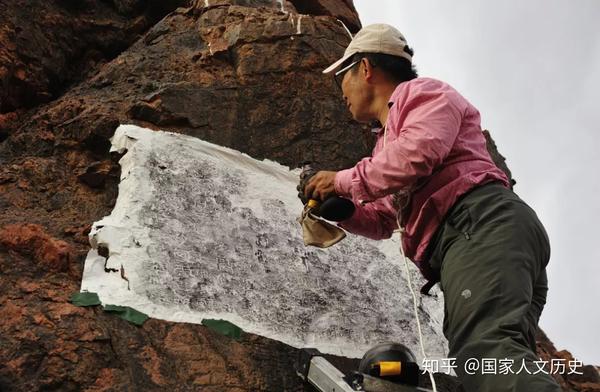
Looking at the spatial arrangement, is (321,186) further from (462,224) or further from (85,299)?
(85,299)

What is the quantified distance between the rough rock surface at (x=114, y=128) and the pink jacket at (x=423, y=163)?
4.57 ft

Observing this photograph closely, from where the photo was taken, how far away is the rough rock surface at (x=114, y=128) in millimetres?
3658

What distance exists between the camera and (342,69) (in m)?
4.10

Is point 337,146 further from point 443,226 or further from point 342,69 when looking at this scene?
point 443,226

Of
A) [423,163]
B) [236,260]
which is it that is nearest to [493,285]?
[423,163]

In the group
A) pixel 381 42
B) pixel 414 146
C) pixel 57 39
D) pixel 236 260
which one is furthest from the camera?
pixel 57 39

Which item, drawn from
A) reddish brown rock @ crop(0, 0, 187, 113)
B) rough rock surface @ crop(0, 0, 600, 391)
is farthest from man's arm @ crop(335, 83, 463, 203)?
reddish brown rock @ crop(0, 0, 187, 113)

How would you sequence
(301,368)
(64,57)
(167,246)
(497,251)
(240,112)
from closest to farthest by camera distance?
(497,251), (301,368), (167,246), (240,112), (64,57)

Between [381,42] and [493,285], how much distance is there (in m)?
1.76

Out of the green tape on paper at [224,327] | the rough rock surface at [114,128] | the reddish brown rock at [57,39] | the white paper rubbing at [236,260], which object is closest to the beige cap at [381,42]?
the white paper rubbing at [236,260]

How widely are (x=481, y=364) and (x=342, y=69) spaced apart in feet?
6.99

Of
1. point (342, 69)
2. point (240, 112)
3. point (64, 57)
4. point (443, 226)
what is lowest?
point (64, 57)

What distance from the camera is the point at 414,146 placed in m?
3.08

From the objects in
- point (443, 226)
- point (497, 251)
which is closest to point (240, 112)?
point (443, 226)
